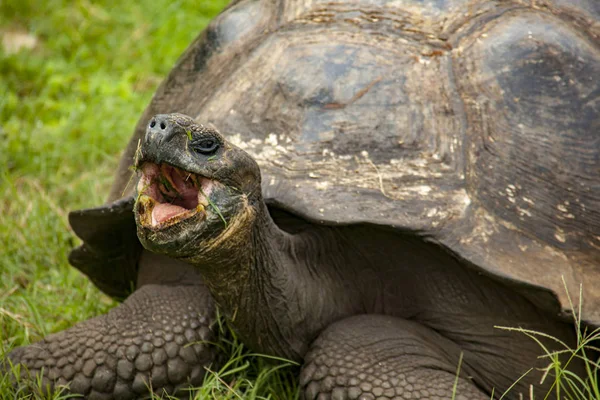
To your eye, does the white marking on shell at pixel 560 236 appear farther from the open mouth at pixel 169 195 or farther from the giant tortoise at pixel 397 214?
the open mouth at pixel 169 195

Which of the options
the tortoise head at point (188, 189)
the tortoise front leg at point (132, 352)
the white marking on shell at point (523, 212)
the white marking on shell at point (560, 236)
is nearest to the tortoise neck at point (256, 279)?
the tortoise head at point (188, 189)

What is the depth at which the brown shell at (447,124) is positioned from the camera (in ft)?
9.27

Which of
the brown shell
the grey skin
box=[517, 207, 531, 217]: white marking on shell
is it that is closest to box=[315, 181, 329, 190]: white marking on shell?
the brown shell

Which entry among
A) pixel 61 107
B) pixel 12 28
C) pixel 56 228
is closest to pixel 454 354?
pixel 56 228

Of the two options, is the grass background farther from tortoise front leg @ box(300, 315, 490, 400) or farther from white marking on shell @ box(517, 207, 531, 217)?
white marking on shell @ box(517, 207, 531, 217)

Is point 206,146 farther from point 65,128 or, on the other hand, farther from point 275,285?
point 65,128

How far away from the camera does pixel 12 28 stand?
664 centimetres

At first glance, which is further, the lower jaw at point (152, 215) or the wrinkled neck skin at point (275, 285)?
the wrinkled neck skin at point (275, 285)

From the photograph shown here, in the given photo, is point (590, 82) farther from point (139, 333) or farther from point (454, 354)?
point (139, 333)

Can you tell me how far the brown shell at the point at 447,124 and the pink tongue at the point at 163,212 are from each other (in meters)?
0.47

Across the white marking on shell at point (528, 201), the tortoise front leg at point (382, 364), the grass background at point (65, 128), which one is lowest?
the grass background at point (65, 128)

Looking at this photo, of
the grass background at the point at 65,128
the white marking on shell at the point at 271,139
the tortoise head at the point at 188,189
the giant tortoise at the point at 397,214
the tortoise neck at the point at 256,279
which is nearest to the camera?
the tortoise head at the point at 188,189

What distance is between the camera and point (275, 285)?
2.90 metres

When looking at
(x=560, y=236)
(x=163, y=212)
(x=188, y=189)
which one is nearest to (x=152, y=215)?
(x=163, y=212)
